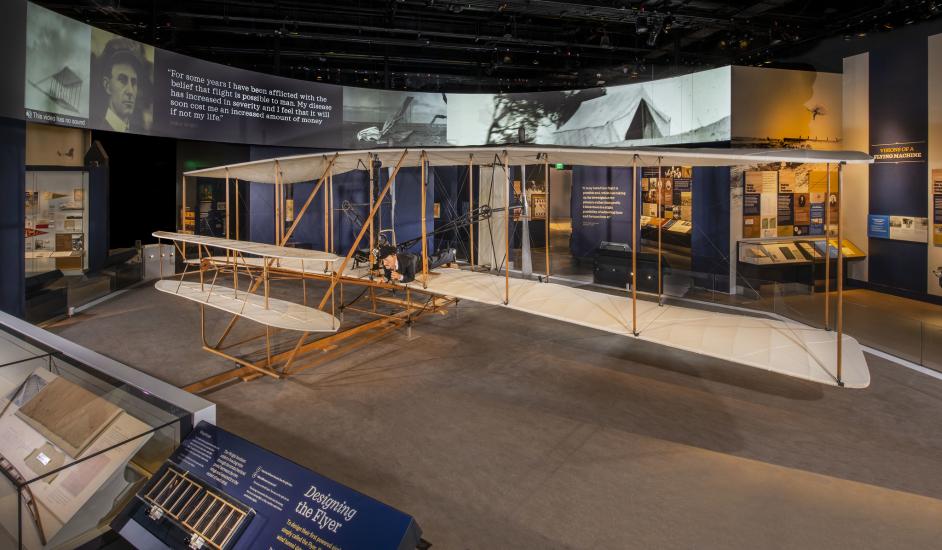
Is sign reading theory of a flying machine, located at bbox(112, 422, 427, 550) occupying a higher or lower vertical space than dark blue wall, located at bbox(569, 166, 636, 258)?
lower

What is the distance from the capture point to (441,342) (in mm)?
8039

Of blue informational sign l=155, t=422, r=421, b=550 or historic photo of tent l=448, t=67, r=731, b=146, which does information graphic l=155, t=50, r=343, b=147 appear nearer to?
historic photo of tent l=448, t=67, r=731, b=146

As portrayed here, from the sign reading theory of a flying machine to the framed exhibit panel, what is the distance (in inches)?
391

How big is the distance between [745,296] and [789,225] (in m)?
2.51

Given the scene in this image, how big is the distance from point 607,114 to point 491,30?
369 centimetres

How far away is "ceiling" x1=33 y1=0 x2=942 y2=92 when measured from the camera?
11.2m

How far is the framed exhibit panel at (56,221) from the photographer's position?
10.1m

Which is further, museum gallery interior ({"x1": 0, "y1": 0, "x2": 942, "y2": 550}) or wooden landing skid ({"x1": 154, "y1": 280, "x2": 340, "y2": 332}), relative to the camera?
wooden landing skid ({"x1": 154, "y1": 280, "x2": 340, "y2": 332})

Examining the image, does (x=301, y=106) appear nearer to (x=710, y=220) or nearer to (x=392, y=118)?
(x=392, y=118)

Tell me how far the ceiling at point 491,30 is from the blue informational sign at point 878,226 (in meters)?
3.69

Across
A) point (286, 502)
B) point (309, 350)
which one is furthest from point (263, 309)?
point (286, 502)

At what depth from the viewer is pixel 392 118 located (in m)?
15.2

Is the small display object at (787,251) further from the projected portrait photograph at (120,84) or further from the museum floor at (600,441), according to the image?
the projected portrait photograph at (120,84)

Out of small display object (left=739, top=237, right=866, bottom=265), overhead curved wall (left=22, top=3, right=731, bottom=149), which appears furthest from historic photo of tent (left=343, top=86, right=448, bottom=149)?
small display object (left=739, top=237, right=866, bottom=265)
